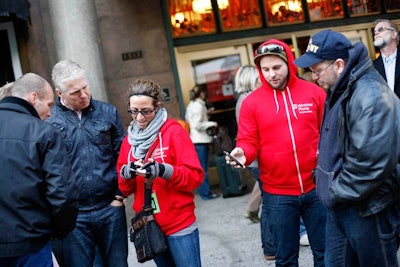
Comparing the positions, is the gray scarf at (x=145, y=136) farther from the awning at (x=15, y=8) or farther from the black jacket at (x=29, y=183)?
the awning at (x=15, y=8)

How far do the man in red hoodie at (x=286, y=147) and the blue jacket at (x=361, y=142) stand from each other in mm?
610

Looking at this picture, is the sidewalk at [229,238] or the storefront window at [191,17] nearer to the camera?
the sidewalk at [229,238]

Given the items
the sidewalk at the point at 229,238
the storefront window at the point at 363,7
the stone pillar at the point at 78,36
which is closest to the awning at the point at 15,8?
the stone pillar at the point at 78,36

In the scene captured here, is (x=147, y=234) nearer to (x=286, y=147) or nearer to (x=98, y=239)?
(x=98, y=239)

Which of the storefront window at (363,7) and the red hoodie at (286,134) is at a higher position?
the storefront window at (363,7)

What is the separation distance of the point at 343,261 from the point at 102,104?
7.30 ft

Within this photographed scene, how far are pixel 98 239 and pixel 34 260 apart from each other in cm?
87

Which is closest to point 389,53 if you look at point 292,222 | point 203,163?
point 292,222

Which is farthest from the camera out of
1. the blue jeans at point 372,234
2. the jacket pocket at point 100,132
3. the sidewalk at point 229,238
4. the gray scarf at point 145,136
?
the sidewalk at point 229,238

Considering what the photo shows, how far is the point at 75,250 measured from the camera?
3.91m

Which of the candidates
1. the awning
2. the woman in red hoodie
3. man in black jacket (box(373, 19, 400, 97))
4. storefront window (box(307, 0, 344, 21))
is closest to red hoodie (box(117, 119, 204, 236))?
the woman in red hoodie

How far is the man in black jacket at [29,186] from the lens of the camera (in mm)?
3035

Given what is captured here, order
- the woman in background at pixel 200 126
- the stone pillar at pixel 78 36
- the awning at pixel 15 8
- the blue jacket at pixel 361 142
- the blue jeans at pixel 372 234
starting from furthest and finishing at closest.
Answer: the woman in background at pixel 200 126 → the stone pillar at pixel 78 36 → the awning at pixel 15 8 → the blue jeans at pixel 372 234 → the blue jacket at pixel 361 142

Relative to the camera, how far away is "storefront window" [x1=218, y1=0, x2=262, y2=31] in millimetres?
10133
